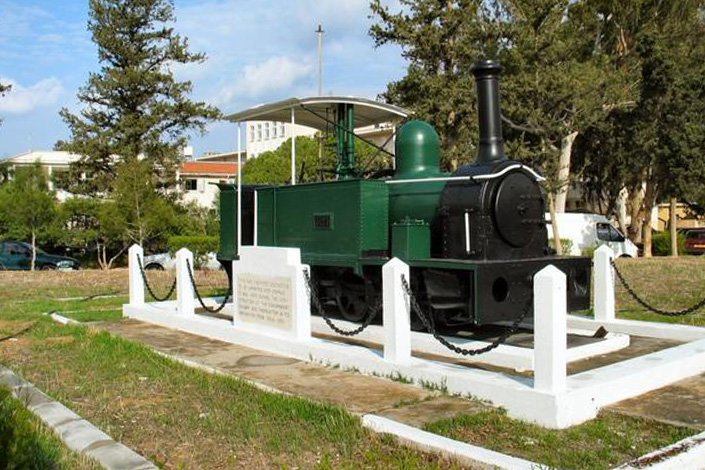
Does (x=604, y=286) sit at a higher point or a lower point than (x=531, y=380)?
higher

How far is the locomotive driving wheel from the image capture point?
10339 mm

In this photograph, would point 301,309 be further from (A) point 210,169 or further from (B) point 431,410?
(A) point 210,169

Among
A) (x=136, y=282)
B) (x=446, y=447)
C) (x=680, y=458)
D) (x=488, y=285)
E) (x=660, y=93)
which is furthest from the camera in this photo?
(x=660, y=93)

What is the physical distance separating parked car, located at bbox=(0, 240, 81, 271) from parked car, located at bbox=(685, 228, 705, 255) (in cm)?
3044

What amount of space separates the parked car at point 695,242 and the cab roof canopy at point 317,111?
30871 millimetres

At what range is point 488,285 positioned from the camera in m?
8.27

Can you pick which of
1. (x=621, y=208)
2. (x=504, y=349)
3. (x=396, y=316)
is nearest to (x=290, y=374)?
(x=396, y=316)

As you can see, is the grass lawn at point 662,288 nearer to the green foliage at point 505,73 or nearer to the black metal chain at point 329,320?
the black metal chain at point 329,320

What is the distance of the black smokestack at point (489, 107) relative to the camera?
30.8 feet

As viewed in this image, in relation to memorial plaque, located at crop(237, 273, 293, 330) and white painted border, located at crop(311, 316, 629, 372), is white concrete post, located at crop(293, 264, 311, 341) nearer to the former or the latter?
memorial plaque, located at crop(237, 273, 293, 330)

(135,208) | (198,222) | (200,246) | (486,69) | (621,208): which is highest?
(486,69)

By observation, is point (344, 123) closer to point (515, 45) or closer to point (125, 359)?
point (125, 359)

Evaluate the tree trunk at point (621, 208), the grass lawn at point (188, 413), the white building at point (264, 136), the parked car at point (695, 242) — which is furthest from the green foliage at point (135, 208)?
the white building at point (264, 136)

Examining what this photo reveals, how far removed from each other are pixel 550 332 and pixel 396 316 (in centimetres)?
185
